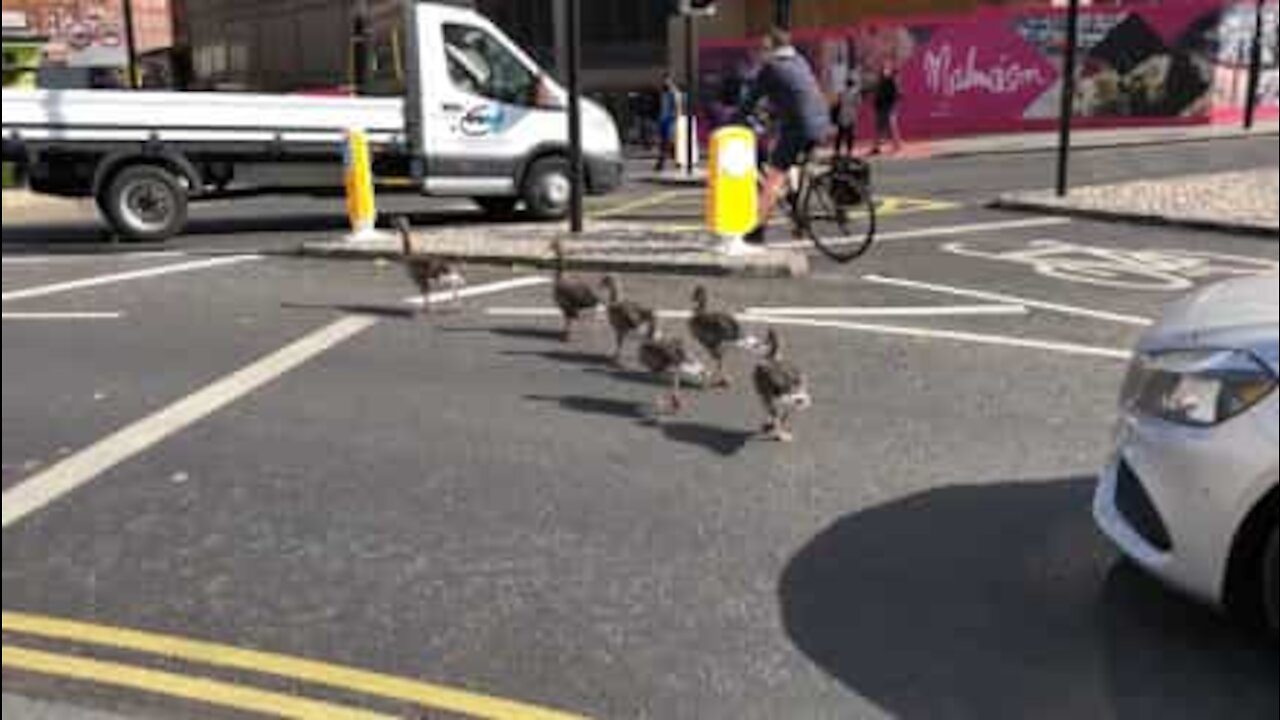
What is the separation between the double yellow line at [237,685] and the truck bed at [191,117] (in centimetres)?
Result: 1009

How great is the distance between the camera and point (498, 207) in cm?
1644

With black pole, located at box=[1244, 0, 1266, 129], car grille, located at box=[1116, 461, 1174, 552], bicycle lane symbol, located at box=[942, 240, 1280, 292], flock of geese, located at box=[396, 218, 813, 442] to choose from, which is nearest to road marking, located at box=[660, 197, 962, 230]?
bicycle lane symbol, located at box=[942, 240, 1280, 292]

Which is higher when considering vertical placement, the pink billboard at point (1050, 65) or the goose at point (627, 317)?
the pink billboard at point (1050, 65)

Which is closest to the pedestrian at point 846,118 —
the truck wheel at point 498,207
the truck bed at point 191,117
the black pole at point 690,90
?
the black pole at point 690,90

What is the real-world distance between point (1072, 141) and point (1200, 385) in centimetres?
2402

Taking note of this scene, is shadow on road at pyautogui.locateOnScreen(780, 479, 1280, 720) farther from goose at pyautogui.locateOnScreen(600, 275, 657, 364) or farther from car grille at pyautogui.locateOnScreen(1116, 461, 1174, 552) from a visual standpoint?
goose at pyautogui.locateOnScreen(600, 275, 657, 364)

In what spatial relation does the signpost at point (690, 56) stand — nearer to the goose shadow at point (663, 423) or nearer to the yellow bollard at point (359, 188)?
the yellow bollard at point (359, 188)

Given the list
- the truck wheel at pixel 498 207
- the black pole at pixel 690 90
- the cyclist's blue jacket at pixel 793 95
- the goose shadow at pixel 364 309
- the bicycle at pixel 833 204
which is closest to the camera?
the goose shadow at pixel 364 309

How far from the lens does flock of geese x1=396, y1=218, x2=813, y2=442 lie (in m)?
6.34

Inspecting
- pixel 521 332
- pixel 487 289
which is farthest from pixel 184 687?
pixel 487 289

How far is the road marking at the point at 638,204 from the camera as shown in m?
16.6

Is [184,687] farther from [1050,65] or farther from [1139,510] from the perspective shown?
[1050,65]

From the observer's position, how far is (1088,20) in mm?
29641

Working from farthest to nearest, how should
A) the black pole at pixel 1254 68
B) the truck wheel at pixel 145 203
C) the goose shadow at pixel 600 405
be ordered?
the black pole at pixel 1254 68 → the truck wheel at pixel 145 203 → the goose shadow at pixel 600 405
